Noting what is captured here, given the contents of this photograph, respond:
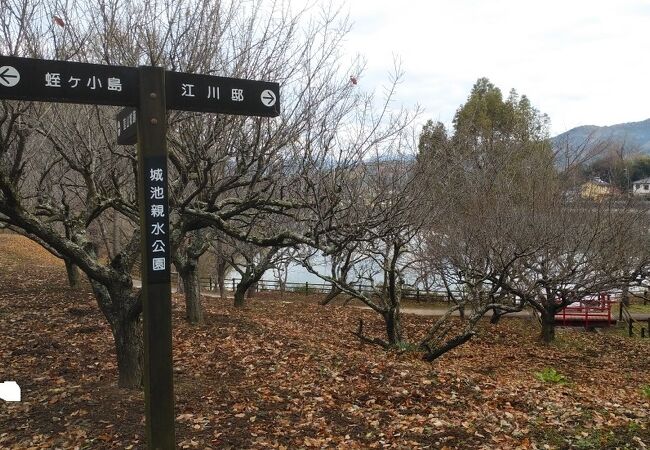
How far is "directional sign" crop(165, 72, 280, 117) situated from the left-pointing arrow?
0.90 m

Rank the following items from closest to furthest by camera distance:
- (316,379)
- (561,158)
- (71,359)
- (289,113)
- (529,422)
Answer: (529,422)
(289,113)
(316,379)
(71,359)
(561,158)

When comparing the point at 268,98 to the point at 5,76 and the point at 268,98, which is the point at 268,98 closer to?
the point at 268,98

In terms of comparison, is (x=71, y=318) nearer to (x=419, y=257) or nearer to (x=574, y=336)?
(x=419, y=257)

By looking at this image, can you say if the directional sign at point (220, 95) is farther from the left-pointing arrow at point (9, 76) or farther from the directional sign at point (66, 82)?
the left-pointing arrow at point (9, 76)

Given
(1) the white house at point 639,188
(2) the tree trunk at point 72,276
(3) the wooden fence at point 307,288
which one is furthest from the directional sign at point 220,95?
(3) the wooden fence at point 307,288

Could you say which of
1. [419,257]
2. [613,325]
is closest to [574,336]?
[613,325]

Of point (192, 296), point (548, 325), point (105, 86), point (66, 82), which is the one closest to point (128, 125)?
point (105, 86)

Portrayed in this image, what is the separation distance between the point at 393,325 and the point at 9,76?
8657mm

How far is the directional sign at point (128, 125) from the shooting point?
11.6 feet

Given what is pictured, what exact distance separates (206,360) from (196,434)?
2867mm

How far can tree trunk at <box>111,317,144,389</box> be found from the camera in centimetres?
584

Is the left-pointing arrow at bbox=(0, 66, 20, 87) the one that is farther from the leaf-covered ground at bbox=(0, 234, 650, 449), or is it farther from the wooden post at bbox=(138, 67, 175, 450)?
the leaf-covered ground at bbox=(0, 234, 650, 449)

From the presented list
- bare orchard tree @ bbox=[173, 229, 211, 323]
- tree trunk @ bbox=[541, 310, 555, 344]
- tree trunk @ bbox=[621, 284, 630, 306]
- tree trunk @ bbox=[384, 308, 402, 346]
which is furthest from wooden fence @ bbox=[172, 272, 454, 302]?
bare orchard tree @ bbox=[173, 229, 211, 323]

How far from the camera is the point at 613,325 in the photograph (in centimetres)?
1884
